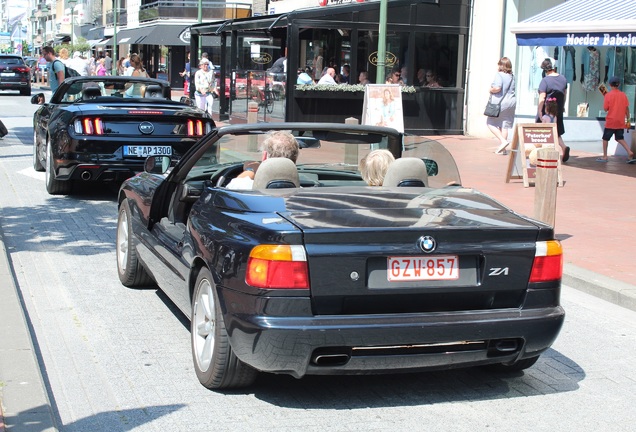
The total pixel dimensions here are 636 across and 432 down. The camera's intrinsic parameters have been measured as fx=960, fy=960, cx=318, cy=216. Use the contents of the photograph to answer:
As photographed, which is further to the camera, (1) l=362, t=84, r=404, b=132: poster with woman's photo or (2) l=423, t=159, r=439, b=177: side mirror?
(1) l=362, t=84, r=404, b=132: poster with woman's photo

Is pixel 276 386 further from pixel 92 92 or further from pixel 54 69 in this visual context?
pixel 54 69

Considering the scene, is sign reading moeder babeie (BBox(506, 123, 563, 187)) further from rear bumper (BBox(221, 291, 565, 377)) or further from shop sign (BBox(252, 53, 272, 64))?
shop sign (BBox(252, 53, 272, 64))

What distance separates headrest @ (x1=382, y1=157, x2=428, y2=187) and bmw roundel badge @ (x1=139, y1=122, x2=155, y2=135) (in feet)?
20.6

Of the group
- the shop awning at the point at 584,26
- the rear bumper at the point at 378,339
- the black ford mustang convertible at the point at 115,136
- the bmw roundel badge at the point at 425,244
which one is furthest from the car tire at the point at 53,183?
the shop awning at the point at 584,26

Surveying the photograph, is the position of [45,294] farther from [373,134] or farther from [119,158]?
[119,158]

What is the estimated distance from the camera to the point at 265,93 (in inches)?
942

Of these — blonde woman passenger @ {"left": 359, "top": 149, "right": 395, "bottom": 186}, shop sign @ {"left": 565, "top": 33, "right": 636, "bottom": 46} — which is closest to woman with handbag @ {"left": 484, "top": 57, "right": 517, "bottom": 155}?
shop sign @ {"left": 565, "top": 33, "right": 636, "bottom": 46}

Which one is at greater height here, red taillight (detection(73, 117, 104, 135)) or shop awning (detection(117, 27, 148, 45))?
shop awning (detection(117, 27, 148, 45))

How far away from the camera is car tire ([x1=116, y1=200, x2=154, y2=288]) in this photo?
23.0ft

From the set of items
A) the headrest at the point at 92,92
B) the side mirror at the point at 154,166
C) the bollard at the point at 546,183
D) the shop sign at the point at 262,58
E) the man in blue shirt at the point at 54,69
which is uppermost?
the shop sign at the point at 262,58

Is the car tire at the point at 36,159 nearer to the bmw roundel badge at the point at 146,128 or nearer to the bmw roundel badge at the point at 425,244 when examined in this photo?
the bmw roundel badge at the point at 146,128

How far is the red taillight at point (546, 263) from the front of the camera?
4.64m

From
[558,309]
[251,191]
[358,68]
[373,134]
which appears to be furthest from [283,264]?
[358,68]

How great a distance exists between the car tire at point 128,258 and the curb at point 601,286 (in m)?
3.45
